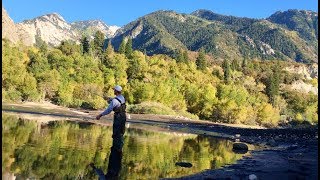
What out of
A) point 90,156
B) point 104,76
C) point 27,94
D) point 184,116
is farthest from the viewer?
point 104,76

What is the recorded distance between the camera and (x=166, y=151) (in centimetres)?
2225

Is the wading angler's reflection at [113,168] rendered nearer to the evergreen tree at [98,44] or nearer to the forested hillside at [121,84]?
the forested hillside at [121,84]

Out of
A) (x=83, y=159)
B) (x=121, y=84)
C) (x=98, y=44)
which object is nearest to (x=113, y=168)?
(x=83, y=159)

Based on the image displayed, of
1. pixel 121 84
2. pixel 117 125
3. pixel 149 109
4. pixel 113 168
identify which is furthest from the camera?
pixel 121 84

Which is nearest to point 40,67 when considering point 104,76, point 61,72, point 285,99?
point 61,72

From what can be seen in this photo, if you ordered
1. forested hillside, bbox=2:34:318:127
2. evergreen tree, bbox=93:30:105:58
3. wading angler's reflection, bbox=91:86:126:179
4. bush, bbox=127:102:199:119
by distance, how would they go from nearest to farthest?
wading angler's reflection, bbox=91:86:126:179 < bush, bbox=127:102:199:119 < forested hillside, bbox=2:34:318:127 < evergreen tree, bbox=93:30:105:58

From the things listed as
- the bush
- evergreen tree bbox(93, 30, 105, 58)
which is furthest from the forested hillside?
evergreen tree bbox(93, 30, 105, 58)

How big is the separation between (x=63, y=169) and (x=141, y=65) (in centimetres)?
11434

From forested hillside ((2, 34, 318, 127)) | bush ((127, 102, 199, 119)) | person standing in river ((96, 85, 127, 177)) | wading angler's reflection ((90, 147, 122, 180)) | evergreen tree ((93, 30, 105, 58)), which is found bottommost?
wading angler's reflection ((90, 147, 122, 180))

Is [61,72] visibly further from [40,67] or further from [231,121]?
[231,121]

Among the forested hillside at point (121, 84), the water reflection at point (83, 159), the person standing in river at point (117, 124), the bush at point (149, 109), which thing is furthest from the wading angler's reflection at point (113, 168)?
the bush at point (149, 109)

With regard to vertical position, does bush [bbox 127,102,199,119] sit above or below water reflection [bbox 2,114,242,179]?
above

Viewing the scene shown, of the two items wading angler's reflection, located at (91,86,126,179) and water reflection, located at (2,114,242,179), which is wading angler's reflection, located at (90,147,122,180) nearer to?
wading angler's reflection, located at (91,86,126,179)

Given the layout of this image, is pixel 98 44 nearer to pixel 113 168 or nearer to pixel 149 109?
pixel 149 109
